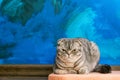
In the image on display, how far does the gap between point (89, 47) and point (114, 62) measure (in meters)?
0.36

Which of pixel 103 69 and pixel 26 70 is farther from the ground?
pixel 26 70

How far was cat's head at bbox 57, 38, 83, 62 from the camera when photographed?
66.1 inches

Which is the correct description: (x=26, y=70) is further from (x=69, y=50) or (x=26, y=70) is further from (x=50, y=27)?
(x=69, y=50)

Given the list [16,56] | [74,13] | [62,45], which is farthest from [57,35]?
[62,45]

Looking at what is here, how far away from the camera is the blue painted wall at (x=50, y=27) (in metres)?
2.18

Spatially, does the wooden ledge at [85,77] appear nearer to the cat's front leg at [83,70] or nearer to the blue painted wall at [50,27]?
the cat's front leg at [83,70]

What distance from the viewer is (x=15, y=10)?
228 cm

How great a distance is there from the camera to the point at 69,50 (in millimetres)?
1683

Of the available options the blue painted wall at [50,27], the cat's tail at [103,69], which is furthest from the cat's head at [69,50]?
the blue painted wall at [50,27]

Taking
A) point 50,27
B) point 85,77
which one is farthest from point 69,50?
point 50,27

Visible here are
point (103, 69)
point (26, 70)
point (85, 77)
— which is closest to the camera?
point (85, 77)

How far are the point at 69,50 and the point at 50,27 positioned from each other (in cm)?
58

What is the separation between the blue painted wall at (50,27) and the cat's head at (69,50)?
1.60 ft

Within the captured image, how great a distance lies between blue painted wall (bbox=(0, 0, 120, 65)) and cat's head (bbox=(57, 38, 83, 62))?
0.49 meters
